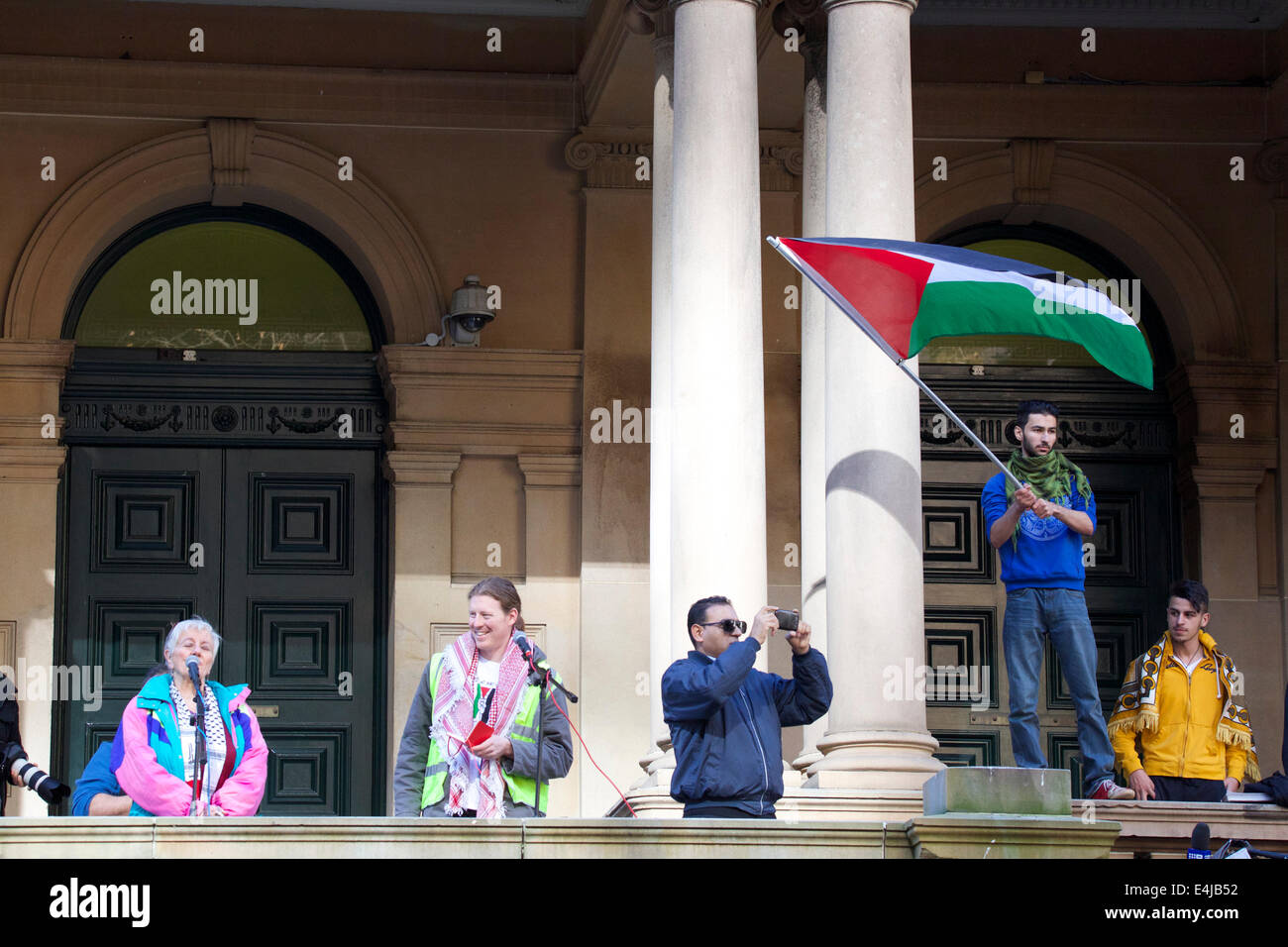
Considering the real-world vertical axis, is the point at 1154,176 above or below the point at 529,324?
above

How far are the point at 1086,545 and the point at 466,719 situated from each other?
8.46 m

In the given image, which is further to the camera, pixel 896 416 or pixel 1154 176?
pixel 1154 176

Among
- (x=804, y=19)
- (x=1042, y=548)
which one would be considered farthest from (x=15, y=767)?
(x=804, y=19)

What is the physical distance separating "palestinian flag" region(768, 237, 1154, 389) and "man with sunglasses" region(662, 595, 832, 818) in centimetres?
284

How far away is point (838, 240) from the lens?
504 inches

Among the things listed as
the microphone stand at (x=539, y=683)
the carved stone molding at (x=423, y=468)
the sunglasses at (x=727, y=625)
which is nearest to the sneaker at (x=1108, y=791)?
the sunglasses at (x=727, y=625)

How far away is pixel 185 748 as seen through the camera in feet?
34.9

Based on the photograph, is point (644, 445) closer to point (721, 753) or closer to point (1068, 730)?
point (1068, 730)

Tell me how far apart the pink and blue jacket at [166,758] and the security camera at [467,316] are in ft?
21.8

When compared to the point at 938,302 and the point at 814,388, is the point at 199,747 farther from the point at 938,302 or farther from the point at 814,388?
the point at 814,388

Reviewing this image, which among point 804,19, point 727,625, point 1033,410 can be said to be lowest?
point 727,625

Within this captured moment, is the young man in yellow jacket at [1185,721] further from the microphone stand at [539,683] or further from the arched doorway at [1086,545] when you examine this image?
the arched doorway at [1086,545]
